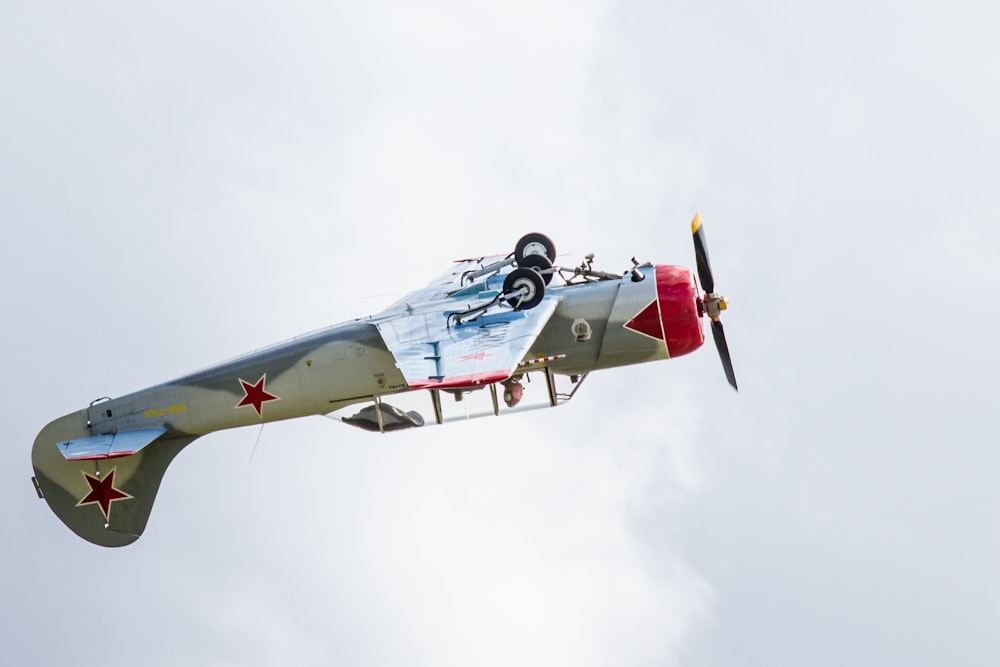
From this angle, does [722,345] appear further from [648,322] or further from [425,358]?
[425,358]

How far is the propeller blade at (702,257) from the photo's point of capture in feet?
84.6

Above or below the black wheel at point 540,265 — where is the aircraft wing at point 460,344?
below

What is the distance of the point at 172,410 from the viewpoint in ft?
84.3

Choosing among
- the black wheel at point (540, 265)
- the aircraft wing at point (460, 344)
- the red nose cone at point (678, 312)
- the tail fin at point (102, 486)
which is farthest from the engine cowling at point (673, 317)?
the tail fin at point (102, 486)

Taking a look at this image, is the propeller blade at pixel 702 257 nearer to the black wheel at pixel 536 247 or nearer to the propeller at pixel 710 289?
the propeller at pixel 710 289

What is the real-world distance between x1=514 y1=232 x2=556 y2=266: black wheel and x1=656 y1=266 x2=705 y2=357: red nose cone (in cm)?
221

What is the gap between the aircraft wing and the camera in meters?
21.5

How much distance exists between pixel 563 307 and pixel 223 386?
246 inches

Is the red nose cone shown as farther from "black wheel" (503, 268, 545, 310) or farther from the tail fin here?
the tail fin

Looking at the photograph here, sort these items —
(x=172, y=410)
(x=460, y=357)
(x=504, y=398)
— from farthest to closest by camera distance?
(x=172, y=410), (x=504, y=398), (x=460, y=357)

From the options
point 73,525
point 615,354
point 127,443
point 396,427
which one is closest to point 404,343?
point 396,427

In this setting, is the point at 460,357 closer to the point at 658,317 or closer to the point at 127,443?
the point at 658,317

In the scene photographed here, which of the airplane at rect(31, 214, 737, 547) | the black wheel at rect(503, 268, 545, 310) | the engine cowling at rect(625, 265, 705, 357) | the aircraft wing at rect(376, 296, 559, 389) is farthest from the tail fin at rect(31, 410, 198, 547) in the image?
the engine cowling at rect(625, 265, 705, 357)

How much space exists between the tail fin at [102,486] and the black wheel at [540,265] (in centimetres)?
718
